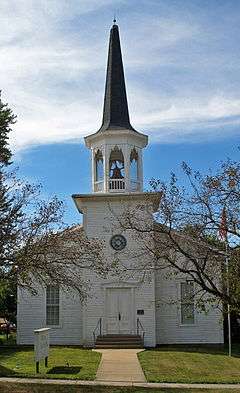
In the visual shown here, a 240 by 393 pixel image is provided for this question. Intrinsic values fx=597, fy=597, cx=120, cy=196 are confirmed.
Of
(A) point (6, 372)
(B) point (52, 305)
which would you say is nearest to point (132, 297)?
(B) point (52, 305)

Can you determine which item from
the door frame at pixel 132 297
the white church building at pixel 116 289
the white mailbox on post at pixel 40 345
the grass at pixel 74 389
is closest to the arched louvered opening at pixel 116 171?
the white church building at pixel 116 289

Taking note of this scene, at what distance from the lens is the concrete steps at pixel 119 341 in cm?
2853

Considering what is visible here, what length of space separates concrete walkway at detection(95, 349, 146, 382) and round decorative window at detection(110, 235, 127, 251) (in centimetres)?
555

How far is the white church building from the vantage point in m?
30.2

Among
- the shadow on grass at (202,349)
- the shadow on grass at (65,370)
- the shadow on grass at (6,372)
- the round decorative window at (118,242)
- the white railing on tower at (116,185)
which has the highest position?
the white railing on tower at (116,185)

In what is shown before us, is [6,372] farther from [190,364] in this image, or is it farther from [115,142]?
[115,142]

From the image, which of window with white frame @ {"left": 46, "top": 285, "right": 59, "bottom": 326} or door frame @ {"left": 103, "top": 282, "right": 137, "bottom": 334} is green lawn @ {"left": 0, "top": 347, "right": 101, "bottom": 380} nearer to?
door frame @ {"left": 103, "top": 282, "right": 137, "bottom": 334}

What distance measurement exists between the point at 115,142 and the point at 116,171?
A: 158 centimetres

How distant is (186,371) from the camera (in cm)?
1998

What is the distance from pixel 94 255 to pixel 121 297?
12.2 m

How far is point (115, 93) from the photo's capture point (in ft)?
103

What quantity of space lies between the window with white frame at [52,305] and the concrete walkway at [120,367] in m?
4.97

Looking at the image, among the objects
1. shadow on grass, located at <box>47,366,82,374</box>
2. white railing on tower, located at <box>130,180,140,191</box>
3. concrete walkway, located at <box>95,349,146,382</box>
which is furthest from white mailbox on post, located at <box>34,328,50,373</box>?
white railing on tower, located at <box>130,180,140,191</box>

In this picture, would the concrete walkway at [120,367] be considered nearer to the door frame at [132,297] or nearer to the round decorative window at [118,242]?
the door frame at [132,297]
